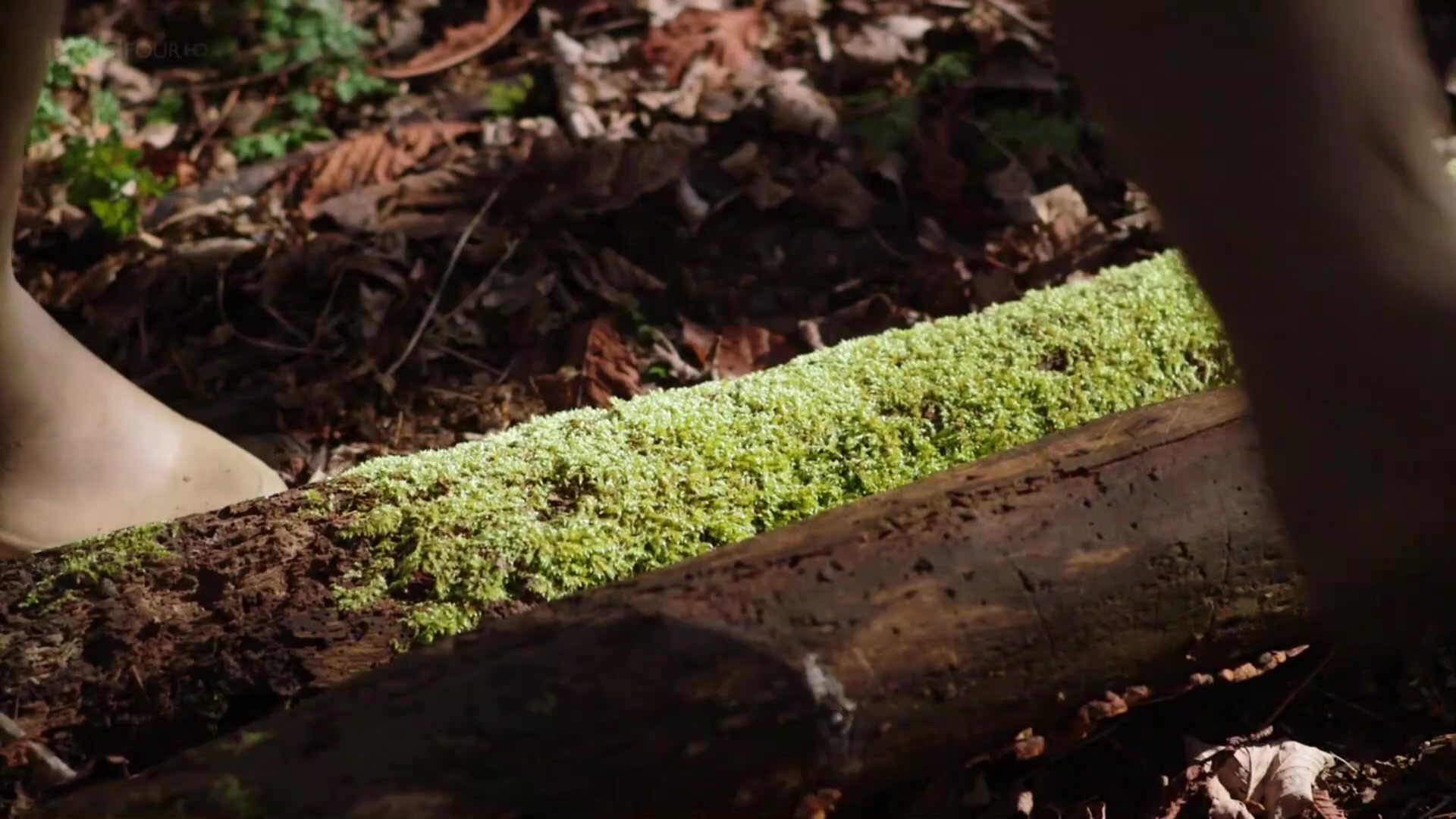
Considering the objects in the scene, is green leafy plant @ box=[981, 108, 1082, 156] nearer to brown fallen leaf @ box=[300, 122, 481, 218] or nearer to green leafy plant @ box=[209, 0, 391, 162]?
brown fallen leaf @ box=[300, 122, 481, 218]

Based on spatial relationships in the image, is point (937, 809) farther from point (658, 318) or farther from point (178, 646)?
point (658, 318)

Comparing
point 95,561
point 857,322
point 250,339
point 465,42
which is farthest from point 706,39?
point 95,561

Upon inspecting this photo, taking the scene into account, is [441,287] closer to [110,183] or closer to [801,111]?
[110,183]

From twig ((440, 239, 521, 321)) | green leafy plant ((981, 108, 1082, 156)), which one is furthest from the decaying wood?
green leafy plant ((981, 108, 1082, 156))

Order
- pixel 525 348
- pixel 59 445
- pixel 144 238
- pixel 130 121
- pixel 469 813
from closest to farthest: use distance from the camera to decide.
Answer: pixel 469 813 → pixel 59 445 → pixel 525 348 → pixel 144 238 → pixel 130 121

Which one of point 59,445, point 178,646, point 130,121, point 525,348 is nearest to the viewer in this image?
point 178,646

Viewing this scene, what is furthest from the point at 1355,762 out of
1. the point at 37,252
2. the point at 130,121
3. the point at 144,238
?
the point at 130,121

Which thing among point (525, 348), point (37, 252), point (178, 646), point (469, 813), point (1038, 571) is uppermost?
point (1038, 571)
